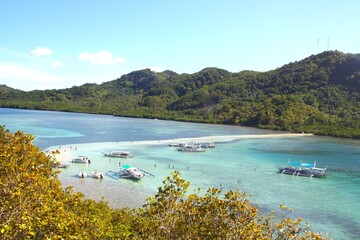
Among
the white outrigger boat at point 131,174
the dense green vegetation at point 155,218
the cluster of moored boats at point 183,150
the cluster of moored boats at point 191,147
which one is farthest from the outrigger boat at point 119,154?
the dense green vegetation at point 155,218

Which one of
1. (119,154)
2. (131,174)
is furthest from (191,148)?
(131,174)

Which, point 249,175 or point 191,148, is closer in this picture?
point 249,175

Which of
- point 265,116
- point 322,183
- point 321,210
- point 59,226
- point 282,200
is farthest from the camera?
point 265,116

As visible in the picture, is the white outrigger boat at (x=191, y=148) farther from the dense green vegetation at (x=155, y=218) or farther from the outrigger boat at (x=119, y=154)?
the dense green vegetation at (x=155, y=218)

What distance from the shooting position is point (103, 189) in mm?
41594

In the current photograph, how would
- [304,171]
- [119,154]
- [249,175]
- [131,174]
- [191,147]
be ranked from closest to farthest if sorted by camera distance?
[131,174], [249,175], [304,171], [119,154], [191,147]

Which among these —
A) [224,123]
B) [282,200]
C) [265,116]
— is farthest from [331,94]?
[282,200]

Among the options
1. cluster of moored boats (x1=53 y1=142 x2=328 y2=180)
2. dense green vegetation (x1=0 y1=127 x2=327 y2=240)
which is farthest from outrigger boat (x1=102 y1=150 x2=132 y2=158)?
dense green vegetation (x1=0 y1=127 x2=327 y2=240)

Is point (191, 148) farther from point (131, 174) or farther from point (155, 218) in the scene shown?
point (155, 218)

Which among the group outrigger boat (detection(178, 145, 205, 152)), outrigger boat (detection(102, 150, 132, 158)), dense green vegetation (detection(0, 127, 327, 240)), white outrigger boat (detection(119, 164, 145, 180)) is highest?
dense green vegetation (detection(0, 127, 327, 240))

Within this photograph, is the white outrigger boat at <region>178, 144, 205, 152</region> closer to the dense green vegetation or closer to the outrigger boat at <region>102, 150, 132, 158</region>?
the outrigger boat at <region>102, 150, 132, 158</region>

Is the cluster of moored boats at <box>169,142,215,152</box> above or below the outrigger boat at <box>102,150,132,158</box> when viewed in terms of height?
above

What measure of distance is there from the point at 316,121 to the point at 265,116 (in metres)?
19.5

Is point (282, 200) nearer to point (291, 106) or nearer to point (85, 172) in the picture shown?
point (85, 172)
